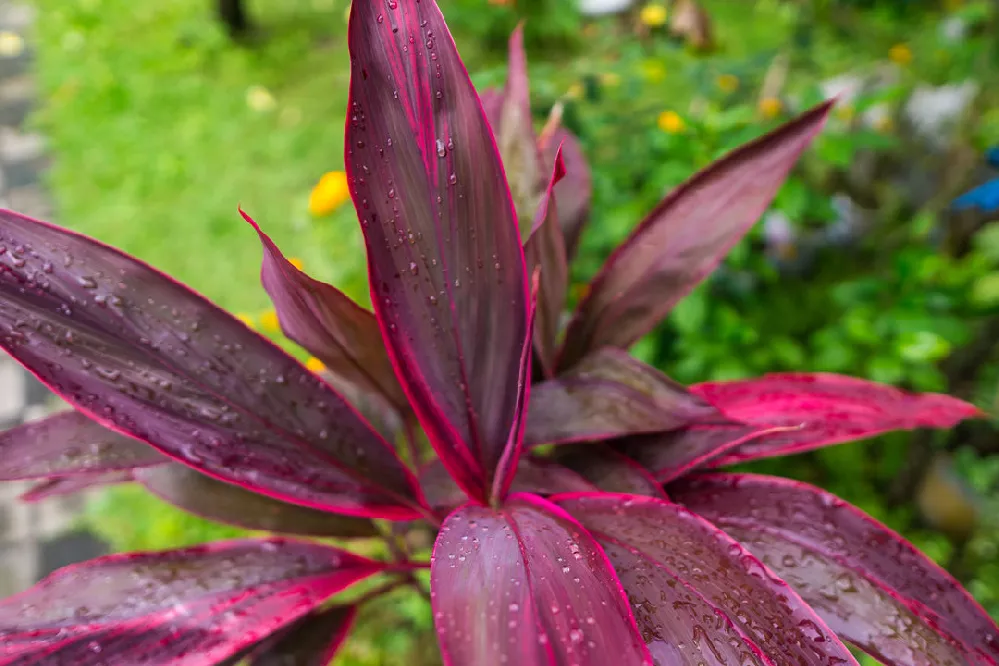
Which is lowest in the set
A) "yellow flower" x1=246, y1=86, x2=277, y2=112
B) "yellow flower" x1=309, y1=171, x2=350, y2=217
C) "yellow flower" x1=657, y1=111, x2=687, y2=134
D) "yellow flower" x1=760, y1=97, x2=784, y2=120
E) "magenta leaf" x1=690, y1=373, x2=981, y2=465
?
"magenta leaf" x1=690, y1=373, x2=981, y2=465

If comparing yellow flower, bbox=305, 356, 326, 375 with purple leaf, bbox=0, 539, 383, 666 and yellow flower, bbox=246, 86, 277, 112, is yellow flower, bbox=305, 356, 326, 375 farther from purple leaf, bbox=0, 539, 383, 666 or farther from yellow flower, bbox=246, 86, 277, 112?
yellow flower, bbox=246, 86, 277, 112

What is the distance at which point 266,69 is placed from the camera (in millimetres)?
3650

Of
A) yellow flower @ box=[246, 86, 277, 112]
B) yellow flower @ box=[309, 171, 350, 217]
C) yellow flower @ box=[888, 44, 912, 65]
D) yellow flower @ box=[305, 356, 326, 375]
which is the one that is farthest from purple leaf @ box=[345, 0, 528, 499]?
yellow flower @ box=[246, 86, 277, 112]

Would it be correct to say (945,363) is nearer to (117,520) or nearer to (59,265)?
(59,265)

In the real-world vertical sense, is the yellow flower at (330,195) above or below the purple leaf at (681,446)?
above

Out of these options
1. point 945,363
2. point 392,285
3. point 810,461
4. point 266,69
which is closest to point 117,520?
point 392,285

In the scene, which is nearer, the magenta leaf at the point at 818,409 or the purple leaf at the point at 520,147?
the magenta leaf at the point at 818,409

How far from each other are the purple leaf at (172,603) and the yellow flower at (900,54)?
2485 mm

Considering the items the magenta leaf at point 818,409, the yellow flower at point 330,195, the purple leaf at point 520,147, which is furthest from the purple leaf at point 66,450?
the yellow flower at point 330,195

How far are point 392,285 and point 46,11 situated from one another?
4605 millimetres

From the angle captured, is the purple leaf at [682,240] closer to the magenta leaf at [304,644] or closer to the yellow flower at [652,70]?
the magenta leaf at [304,644]

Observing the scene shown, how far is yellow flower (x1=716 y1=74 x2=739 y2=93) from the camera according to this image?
1647mm

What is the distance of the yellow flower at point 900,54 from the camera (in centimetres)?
242

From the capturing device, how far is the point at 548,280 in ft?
2.82
